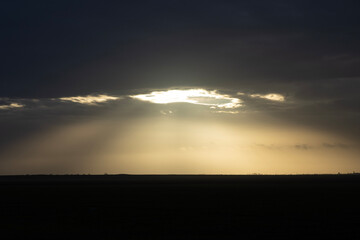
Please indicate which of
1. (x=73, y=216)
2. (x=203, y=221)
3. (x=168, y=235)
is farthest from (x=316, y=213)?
(x=73, y=216)

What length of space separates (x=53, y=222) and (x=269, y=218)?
15.5m

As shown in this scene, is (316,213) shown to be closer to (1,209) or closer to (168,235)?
(168,235)

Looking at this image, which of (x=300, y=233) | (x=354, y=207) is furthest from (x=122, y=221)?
(x=354, y=207)

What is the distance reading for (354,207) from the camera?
165 ft

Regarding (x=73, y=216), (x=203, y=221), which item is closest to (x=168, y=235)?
(x=203, y=221)

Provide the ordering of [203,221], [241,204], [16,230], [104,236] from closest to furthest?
[104,236]
[16,230]
[203,221]
[241,204]

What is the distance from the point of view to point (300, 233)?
3300cm

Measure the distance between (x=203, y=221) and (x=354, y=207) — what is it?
17.3m

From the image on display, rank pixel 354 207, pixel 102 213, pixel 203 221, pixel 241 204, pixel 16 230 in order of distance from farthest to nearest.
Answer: pixel 241 204 < pixel 354 207 < pixel 102 213 < pixel 203 221 < pixel 16 230

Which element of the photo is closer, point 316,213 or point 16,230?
point 16,230

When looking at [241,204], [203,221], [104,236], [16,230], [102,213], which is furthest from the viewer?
[241,204]

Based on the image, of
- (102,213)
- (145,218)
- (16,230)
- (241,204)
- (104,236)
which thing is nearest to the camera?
(104,236)

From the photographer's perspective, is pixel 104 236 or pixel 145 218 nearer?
pixel 104 236

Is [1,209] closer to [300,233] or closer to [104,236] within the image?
[104,236]
